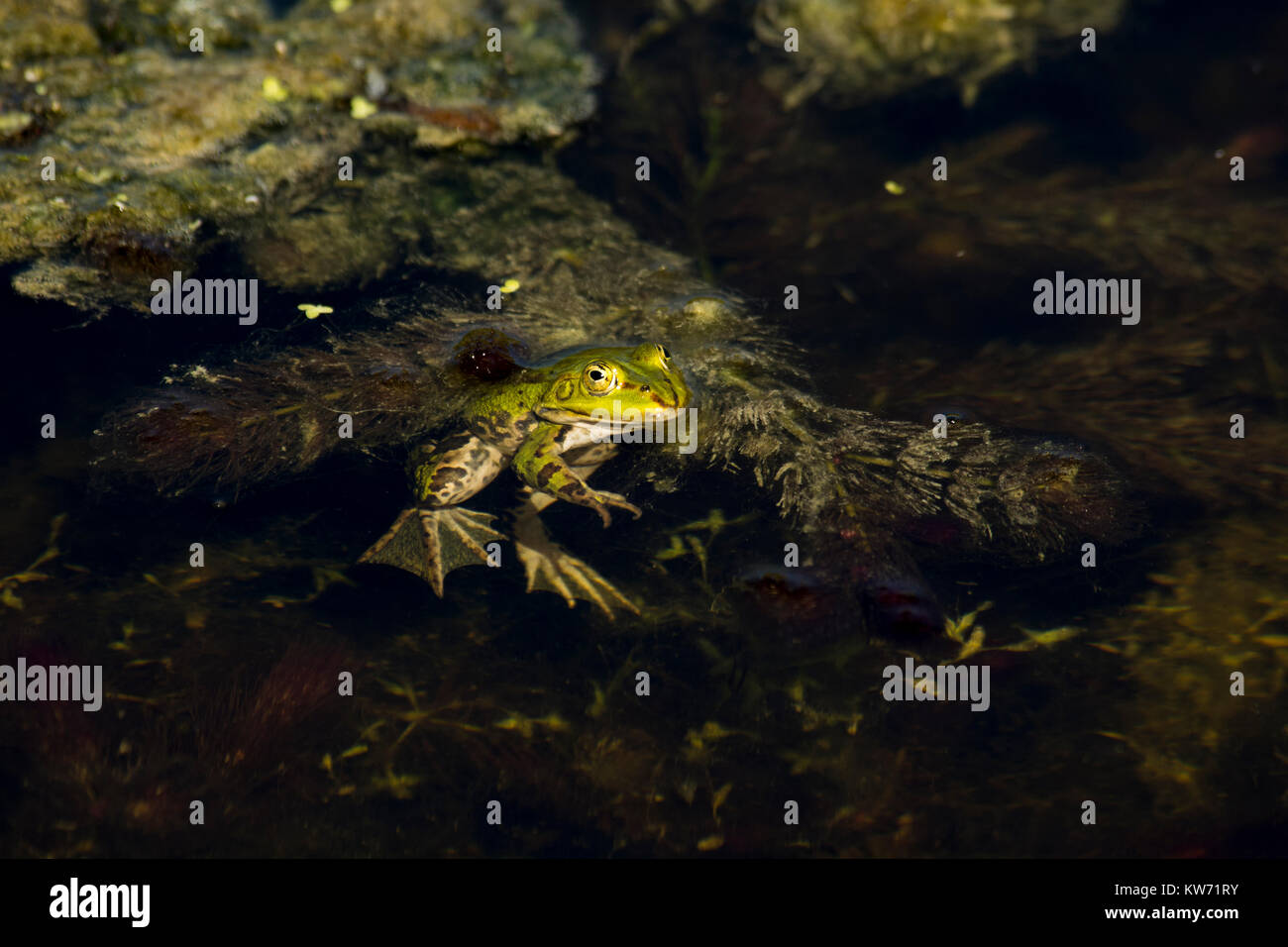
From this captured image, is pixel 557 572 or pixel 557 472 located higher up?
pixel 557 472

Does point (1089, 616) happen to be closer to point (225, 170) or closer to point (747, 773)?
point (747, 773)

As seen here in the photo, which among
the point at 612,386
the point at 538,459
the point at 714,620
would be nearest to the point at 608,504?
the point at 538,459

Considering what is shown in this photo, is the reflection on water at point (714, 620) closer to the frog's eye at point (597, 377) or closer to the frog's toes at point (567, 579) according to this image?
the frog's toes at point (567, 579)

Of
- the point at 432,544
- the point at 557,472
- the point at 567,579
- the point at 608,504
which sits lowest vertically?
the point at 567,579

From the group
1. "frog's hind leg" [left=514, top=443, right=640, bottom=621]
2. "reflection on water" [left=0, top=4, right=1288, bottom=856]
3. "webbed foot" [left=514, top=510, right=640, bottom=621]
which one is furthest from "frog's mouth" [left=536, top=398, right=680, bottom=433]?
"webbed foot" [left=514, top=510, right=640, bottom=621]

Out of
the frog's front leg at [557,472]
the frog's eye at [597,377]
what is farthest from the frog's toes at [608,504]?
the frog's eye at [597,377]

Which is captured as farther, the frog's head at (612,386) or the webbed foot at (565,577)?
the frog's head at (612,386)

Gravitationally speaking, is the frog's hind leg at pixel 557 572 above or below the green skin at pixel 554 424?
below

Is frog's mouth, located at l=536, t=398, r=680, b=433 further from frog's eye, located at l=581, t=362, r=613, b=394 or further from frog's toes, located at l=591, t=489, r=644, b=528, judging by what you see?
frog's toes, located at l=591, t=489, r=644, b=528

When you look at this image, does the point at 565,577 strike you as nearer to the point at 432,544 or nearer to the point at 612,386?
the point at 432,544
